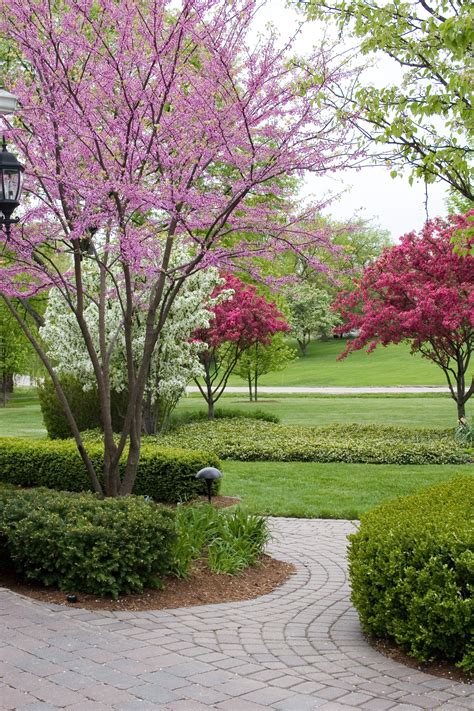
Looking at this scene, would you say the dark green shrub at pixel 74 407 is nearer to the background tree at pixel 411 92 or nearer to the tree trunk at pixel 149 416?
the tree trunk at pixel 149 416

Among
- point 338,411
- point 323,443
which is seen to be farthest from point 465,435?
point 338,411

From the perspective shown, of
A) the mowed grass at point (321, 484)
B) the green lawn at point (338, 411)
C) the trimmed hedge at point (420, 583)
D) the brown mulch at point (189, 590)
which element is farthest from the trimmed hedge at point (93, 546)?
the green lawn at point (338, 411)

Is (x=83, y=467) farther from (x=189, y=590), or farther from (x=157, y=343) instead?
(x=157, y=343)

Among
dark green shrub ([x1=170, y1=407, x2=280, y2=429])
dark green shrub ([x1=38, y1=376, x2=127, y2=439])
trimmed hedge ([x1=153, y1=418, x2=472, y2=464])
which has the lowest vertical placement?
trimmed hedge ([x1=153, y1=418, x2=472, y2=464])

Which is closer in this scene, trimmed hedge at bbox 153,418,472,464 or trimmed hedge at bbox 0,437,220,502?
trimmed hedge at bbox 0,437,220,502

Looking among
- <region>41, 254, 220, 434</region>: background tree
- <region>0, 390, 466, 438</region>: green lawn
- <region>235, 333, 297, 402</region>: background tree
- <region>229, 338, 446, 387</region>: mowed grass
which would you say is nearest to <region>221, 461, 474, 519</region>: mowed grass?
<region>41, 254, 220, 434</region>: background tree

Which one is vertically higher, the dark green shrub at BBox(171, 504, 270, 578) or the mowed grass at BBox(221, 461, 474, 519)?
the dark green shrub at BBox(171, 504, 270, 578)

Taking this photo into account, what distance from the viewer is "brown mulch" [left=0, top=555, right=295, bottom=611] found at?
533 centimetres

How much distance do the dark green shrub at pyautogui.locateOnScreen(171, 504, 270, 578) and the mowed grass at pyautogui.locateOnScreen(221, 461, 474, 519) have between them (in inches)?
74.8

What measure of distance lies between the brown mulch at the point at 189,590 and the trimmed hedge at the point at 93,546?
7 centimetres

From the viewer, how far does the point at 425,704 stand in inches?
140

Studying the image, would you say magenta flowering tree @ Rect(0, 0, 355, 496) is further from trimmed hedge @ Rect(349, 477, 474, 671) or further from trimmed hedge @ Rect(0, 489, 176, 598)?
trimmed hedge @ Rect(349, 477, 474, 671)

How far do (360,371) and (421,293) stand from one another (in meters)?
35.9

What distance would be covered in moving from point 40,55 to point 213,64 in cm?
157
